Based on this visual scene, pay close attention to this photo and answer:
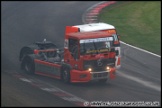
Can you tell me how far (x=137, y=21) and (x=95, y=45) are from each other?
53.2ft

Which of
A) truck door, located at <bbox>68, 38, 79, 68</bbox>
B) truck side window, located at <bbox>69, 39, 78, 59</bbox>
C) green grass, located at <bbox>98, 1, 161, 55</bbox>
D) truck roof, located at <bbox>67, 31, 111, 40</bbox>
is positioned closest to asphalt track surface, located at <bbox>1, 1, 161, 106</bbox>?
truck door, located at <bbox>68, 38, 79, 68</bbox>

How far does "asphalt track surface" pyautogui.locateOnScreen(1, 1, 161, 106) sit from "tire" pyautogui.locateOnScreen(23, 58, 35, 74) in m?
0.30

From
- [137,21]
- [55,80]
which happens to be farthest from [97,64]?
[137,21]

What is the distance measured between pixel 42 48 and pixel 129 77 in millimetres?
5084

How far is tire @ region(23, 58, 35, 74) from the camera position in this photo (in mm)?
28656

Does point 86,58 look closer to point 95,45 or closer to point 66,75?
point 95,45

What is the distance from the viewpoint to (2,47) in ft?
113

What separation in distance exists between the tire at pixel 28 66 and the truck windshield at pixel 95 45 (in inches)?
154

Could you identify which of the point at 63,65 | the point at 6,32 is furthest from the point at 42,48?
the point at 6,32

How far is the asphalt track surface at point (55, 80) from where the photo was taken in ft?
79.2

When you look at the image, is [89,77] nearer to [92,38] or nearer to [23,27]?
[92,38]

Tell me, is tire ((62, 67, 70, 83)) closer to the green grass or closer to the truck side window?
the truck side window

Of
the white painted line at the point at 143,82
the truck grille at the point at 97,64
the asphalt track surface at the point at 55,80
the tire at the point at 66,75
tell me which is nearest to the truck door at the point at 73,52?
the tire at the point at 66,75

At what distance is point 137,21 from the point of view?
41.7 meters
